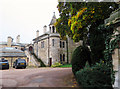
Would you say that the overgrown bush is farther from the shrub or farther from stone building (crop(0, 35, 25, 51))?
stone building (crop(0, 35, 25, 51))

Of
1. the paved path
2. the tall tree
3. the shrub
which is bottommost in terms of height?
the paved path

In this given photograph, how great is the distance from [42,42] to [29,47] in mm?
13781

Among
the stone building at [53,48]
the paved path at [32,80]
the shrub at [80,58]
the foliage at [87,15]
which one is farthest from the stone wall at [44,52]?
the shrub at [80,58]

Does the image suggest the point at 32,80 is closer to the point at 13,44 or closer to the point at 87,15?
the point at 87,15

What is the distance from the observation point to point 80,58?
8.09 meters

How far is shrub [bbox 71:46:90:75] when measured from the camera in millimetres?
7985

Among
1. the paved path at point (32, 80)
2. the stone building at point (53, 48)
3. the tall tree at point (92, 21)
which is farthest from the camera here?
the stone building at point (53, 48)

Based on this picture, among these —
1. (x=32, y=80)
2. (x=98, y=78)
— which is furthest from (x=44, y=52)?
(x=98, y=78)

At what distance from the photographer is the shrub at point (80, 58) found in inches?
314

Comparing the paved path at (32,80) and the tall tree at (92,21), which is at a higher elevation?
the tall tree at (92,21)

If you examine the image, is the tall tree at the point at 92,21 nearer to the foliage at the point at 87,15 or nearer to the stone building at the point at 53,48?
the foliage at the point at 87,15

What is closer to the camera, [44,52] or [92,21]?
[92,21]

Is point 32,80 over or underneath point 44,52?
underneath

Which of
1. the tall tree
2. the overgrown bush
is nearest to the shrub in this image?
the tall tree
